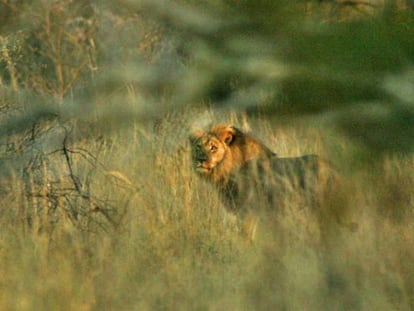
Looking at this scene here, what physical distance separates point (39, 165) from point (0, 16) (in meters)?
0.78

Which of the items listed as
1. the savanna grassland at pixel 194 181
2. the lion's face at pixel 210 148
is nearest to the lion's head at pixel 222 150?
the lion's face at pixel 210 148

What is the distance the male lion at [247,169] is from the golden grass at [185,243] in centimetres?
11

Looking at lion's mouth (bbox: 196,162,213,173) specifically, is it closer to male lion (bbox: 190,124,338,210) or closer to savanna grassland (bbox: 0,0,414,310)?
male lion (bbox: 190,124,338,210)

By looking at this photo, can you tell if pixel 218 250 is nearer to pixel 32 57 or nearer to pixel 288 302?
pixel 288 302

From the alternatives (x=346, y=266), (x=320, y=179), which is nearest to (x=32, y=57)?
(x=320, y=179)

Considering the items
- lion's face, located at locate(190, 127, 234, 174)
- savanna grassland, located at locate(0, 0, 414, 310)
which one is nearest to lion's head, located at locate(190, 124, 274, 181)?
lion's face, located at locate(190, 127, 234, 174)

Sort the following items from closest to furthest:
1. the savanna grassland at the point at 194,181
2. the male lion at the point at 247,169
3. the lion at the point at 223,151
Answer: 1. the savanna grassland at the point at 194,181
2. the male lion at the point at 247,169
3. the lion at the point at 223,151

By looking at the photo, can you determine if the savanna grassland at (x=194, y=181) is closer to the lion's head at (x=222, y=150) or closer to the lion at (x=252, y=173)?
the lion at (x=252, y=173)

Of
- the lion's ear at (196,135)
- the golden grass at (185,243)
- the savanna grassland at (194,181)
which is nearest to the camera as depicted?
the savanna grassland at (194,181)

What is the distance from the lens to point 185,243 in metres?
4.12

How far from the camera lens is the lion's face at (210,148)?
5176mm

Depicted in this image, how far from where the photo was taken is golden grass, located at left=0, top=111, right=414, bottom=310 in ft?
12.1

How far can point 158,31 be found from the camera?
12.0 feet

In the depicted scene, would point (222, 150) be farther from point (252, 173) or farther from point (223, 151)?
point (252, 173)
